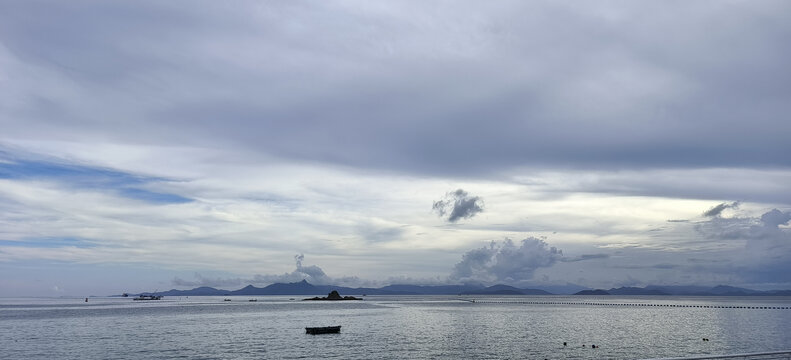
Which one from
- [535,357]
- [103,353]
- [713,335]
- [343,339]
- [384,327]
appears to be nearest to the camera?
[535,357]

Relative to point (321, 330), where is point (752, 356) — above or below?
above

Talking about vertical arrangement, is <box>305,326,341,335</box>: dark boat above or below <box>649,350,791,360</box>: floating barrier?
below

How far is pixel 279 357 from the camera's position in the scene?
7538 cm

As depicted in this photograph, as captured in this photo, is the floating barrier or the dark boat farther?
the dark boat

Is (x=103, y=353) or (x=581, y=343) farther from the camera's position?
(x=581, y=343)

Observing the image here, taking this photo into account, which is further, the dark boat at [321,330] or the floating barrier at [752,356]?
the dark boat at [321,330]

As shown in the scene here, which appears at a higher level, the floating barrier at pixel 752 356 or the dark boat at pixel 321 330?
the floating barrier at pixel 752 356

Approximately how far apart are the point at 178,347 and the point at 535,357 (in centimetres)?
5730

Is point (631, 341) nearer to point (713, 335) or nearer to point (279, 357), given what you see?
point (713, 335)

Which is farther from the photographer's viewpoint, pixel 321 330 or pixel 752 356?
pixel 321 330

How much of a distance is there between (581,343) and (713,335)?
1473 inches

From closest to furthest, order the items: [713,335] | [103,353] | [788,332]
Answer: [103,353]
[713,335]
[788,332]

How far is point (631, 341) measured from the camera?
92562 millimetres

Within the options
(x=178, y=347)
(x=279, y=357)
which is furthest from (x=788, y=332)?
(x=178, y=347)
